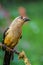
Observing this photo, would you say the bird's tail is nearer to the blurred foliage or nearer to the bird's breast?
the bird's breast

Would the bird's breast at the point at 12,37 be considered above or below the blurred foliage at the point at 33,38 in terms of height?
below

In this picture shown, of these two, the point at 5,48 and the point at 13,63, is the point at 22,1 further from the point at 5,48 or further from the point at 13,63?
the point at 5,48

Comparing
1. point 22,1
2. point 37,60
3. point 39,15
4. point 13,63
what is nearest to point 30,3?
point 22,1

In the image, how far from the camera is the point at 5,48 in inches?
200

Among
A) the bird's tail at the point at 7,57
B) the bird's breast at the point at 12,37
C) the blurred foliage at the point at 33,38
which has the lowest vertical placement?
the bird's tail at the point at 7,57

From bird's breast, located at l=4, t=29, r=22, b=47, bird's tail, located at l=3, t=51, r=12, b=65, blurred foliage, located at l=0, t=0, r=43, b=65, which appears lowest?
bird's tail, located at l=3, t=51, r=12, b=65

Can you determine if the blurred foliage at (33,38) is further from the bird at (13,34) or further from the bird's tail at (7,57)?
the bird's tail at (7,57)

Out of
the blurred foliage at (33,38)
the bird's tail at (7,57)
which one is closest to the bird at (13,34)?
the bird's tail at (7,57)

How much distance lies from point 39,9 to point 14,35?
25.6ft

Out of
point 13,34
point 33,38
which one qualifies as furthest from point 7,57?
point 33,38

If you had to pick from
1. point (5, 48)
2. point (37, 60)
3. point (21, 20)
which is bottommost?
point (5, 48)

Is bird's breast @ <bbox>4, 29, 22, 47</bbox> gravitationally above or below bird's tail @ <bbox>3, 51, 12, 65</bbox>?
above

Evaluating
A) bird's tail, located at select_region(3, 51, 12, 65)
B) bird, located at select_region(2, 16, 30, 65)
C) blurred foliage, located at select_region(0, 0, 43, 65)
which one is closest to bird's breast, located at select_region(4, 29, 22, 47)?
bird, located at select_region(2, 16, 30, 65)

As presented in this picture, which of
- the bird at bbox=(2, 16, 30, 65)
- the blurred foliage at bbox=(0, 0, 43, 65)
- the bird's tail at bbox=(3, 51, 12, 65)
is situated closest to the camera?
the bird's tail at bbox=(3, 51, 12, 65)
